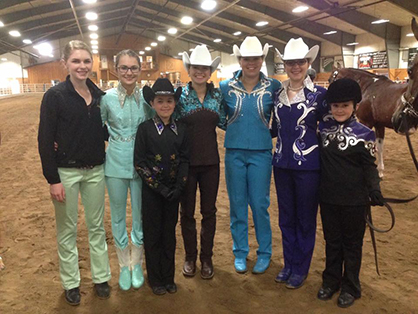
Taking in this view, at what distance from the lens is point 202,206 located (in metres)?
2.84

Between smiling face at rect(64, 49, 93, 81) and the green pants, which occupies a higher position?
smiling face at rect(64, 49, 93, 81)

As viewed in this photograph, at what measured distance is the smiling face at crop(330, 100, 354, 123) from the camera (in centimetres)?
232

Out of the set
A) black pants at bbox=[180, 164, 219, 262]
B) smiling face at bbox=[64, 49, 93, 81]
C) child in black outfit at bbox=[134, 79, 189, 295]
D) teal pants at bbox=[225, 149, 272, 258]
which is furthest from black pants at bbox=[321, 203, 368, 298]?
smiling face at bbox=[64, 49, 93, 81]

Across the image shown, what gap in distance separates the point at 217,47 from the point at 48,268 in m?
27.4

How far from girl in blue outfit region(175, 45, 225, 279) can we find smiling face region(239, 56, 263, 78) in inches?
9.9

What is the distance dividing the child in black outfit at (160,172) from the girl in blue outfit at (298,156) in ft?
2.47

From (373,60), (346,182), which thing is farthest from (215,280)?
(373,60)

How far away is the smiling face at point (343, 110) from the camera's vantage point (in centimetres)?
232

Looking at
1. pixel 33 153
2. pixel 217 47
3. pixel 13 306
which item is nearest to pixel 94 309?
pixel 13 306

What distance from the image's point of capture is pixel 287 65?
2.62 meters

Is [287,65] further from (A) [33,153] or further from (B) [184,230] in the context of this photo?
(A) [33,153]

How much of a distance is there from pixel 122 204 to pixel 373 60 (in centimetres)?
2053

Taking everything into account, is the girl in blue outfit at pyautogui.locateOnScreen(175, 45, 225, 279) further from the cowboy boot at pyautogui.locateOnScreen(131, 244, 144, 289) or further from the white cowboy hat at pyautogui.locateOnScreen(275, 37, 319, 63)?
the white cowboy hat at pyautogui.locateOnScreen(275, 37, 319, 63)

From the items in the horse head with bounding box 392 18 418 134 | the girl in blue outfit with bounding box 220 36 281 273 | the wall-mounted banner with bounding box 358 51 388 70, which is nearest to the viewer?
the girl in blue outfit with bounding box 220 36 281 273
